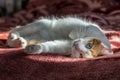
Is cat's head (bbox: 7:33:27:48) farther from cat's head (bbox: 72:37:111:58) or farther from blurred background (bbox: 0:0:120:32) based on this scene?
blurred background (bbox: 0:0:120:32)

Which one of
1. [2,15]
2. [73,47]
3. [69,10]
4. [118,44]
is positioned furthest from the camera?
[2,15]

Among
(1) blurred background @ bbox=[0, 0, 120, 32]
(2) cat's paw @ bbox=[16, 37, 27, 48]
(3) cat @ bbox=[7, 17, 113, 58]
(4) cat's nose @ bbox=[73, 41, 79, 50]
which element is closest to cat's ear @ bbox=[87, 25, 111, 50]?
(3) cat @ bbox=[7, 17, 113, 58]

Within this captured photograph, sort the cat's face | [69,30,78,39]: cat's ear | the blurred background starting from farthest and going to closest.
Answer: the blurred background < [69,30,78,39]: cat's ear < the cat's face

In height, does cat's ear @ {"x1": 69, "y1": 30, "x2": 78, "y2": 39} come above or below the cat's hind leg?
above

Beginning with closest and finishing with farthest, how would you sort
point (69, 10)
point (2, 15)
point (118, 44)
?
point (118, 44)
point (69, 10)
point (2, 15)

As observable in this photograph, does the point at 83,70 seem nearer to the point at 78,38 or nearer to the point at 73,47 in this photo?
the point at 73,47

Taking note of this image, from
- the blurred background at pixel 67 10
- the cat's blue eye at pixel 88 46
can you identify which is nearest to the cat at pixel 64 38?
the cat's blue eye at pixel 88 46

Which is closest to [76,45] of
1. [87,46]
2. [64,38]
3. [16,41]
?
[87,46]

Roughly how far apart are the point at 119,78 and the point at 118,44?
0.63m

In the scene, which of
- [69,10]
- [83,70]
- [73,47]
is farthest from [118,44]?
[69,10]

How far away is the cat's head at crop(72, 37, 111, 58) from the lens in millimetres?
1459

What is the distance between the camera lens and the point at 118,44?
1784 millimetres

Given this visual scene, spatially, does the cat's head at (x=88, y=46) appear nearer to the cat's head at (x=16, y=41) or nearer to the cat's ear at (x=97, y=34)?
the cat's ear at (x=97, y=34)

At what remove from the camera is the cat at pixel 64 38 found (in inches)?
57.8
